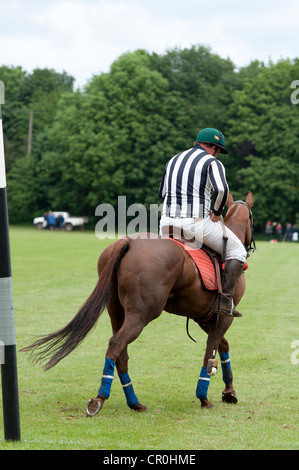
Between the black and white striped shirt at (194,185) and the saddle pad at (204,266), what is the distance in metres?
0.39

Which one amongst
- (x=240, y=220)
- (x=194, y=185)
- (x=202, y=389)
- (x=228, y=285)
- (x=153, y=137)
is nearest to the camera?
(x=194, y=185)

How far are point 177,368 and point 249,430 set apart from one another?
316cm

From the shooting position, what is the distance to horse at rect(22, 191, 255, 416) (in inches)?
259

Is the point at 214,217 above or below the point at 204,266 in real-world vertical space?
above

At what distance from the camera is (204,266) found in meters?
7.20

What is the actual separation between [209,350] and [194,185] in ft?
6.08

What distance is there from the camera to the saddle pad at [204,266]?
7.11 m

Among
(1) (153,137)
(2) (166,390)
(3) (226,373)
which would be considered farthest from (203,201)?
(1) (153,137)

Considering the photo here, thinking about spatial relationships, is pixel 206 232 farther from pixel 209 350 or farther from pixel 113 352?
pixel 113 352

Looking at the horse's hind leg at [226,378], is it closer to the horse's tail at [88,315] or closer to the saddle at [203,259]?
the saddle at [203,259]

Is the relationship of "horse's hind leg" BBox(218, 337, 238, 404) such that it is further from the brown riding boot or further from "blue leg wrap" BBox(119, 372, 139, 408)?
"blue leg wrap" BBox(119, 372, 139, 408)

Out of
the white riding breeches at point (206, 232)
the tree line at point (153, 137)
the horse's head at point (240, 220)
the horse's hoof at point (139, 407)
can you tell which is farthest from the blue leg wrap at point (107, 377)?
the tree line at point (153, 137)

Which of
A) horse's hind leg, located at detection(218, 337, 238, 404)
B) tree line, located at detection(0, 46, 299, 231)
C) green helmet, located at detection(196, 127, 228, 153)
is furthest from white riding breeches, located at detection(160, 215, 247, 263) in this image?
tree line, located at detection(0, 46, 299, 231)

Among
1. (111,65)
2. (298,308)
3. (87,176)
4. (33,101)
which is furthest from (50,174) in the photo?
(298,308)
